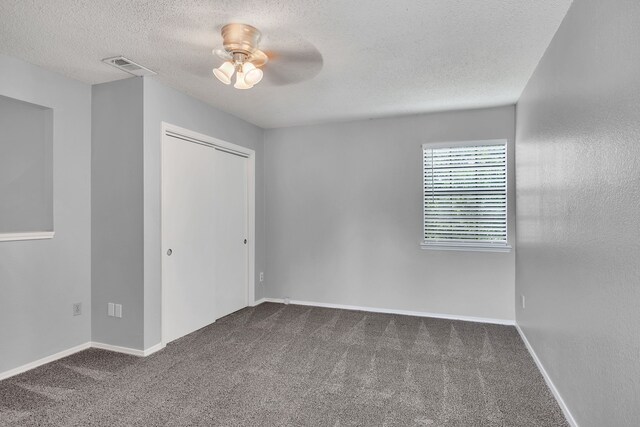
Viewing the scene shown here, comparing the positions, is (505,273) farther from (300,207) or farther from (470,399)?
(300,207)

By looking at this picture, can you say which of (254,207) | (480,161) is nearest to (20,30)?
(254,207)

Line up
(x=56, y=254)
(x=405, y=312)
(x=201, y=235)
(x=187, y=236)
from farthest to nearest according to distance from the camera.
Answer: (x=405, y=312), (x=201, y=235), (x=187, y=236), (x=56, y=254)

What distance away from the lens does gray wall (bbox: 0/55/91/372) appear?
108 inches

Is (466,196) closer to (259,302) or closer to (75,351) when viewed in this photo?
(259,302)

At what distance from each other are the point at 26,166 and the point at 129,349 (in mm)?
1800

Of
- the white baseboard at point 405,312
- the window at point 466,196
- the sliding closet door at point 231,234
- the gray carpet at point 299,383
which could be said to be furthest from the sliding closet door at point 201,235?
the window at point 466,196

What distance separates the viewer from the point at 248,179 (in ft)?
15.7

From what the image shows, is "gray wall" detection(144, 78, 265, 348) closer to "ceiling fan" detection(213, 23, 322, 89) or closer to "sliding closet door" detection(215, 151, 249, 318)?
"sliding closet door" detection(215, 151, 249, 318)

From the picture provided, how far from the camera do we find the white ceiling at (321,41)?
209 cm

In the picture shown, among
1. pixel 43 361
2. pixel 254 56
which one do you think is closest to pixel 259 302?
pixel 43 361

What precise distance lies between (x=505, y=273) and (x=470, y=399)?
2.01 meters

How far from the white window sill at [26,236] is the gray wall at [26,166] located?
81 millimetres

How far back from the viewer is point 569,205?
6.91ft

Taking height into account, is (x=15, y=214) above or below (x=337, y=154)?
below
